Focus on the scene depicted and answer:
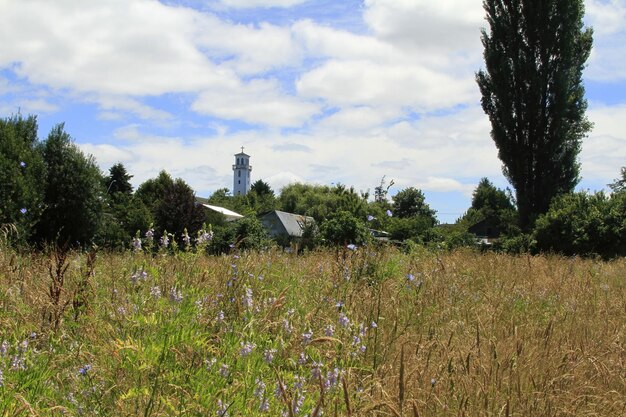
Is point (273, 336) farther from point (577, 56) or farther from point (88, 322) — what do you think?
point (577, 56)

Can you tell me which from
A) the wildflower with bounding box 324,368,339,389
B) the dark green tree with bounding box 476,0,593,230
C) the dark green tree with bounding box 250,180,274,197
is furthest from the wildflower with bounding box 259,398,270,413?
the dark green tree with bounding box 250,180,274,197

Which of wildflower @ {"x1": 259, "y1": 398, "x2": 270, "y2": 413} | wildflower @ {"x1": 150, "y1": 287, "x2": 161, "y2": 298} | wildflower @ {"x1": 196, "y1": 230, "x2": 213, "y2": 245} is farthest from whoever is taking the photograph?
wildflower @ {"x1": 196, "y1": 230, "x2": 213, "y2": 245}

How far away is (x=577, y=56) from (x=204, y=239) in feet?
82.1

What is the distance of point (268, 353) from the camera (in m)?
2.43

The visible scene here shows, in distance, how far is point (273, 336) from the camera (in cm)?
325

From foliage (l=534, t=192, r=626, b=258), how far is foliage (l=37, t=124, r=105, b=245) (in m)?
17.9

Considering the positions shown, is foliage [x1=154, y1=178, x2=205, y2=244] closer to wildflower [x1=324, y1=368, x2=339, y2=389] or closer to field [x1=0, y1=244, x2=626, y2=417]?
field [x1=0, y1=244, x2=626, y2=417]

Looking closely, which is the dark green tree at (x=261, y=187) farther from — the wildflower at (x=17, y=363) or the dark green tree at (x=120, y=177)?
the wildflower at (x=17, y=363)

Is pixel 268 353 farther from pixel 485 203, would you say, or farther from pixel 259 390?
pixel 485 203

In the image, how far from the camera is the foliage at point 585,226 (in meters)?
18.4

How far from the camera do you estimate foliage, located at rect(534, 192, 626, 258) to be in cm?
1844

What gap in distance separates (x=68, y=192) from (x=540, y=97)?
20.7 meters

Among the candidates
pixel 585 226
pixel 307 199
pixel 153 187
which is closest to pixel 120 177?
pixel 153 187

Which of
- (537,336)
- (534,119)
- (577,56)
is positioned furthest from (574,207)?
(537,336)
